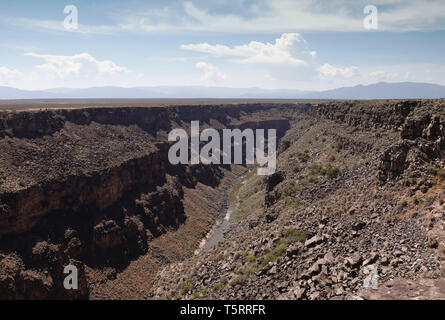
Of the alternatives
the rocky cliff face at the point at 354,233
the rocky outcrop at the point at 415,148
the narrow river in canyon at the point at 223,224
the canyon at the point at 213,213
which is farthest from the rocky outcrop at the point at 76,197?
the rocky outcrop at the point at 415,148

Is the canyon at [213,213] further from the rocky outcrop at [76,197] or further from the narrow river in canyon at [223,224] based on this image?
the narrow river in canyon at [223,224]

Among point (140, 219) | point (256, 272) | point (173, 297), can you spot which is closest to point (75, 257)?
point (140, 219)

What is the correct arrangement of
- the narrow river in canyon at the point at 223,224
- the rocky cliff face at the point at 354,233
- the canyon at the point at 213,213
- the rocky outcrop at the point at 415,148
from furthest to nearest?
→ the narrow river in canyon at the point at 223,224
the rocky outcrop at the point at 415,148
the canyon at the point at 213,213
the rocky cliff face at the point at 354,233

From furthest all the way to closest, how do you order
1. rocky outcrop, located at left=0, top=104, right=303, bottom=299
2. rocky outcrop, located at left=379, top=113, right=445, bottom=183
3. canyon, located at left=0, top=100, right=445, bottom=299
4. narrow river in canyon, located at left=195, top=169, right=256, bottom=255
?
1. narrow river in canyon, located at left=195, top=169, right=256, bottom=255
2. rocky outcrop, located at left=0, top=104, right=303, bottom=299
3. rocky outcrop, located at left=379, top=113, right=445, bottom=183
4. canyon, located at left=0, top=100, right=445, bottom=299

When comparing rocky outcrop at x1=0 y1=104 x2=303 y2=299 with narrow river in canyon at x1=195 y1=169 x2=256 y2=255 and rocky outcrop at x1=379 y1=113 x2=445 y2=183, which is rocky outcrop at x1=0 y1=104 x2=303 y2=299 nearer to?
narrow river in canyon at x1=195 y1=169 x2=256 y2=255

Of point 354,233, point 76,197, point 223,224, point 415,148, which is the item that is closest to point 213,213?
point 223,224

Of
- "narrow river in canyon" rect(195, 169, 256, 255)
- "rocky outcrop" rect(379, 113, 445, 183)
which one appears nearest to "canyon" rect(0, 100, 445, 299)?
→ "rocky outcrop" rect(379, 113, 445, 183)

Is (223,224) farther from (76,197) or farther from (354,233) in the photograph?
(354,233)
